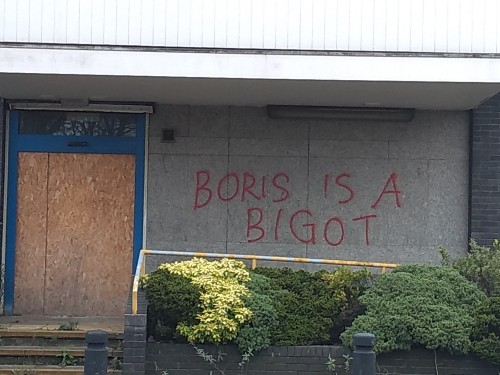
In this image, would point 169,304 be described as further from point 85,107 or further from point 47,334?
point 85,107

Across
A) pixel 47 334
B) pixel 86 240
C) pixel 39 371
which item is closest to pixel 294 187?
pixel 86 240

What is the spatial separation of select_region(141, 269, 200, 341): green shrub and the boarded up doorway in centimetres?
205

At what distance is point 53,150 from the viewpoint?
35.7 ft

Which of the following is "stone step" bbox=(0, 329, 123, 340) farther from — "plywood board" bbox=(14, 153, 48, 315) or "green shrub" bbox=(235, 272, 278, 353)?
"green shrub" bbox=(235, 272, 278, 353)

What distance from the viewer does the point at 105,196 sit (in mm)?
10859

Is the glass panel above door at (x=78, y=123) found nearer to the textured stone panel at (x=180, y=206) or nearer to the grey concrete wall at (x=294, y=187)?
the grey concrete wall at (x=294, y=187)

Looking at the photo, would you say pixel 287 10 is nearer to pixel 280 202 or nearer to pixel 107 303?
pixel 280 202

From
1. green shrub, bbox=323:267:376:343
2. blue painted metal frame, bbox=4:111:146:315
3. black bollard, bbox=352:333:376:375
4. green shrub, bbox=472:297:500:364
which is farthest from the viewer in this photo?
blue painted metal frame, bbox=4:111:146:315

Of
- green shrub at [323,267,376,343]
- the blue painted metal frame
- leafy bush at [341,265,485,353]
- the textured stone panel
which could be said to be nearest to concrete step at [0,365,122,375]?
the blue painted metal frame

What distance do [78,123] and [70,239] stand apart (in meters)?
1.45

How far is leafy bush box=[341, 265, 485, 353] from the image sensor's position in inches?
331

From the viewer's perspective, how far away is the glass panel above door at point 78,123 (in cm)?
1093

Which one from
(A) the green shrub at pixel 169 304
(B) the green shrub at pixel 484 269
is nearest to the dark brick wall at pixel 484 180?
(B) the green shrub at pixel 484 269

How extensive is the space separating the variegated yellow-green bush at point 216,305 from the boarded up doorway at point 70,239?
1959 mm
